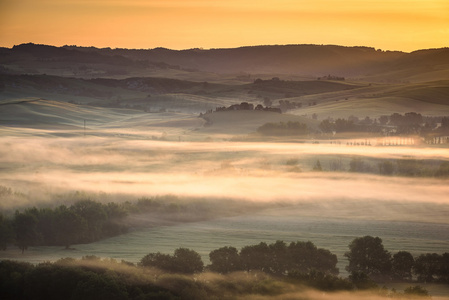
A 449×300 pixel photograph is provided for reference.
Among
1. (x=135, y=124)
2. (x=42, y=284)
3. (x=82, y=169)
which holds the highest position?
(x=135, y=124)

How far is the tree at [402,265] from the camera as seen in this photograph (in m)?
47.4

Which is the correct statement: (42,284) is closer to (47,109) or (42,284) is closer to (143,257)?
(143,257)

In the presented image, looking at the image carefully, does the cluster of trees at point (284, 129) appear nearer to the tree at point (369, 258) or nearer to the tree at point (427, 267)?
the tree at point (369, 258)

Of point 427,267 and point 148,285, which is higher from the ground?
point 427,267

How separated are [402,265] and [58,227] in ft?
88.8

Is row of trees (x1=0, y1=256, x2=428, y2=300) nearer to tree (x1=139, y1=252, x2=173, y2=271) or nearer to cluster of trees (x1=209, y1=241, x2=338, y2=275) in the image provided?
tree (x1=139, y1=252, x2=173, y2=271)

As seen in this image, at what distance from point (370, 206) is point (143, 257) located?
37.4 metres

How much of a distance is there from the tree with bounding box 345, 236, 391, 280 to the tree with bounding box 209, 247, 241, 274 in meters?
7.21

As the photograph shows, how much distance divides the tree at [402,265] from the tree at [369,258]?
1.37 ft

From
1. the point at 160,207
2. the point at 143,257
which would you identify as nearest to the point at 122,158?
the point at 160,207

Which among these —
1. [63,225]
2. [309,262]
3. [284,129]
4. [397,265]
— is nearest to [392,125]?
[284,129]

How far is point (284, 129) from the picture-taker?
150 metres

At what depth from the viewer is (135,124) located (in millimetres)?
177750

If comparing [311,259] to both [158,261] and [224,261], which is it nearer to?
[224,261]
